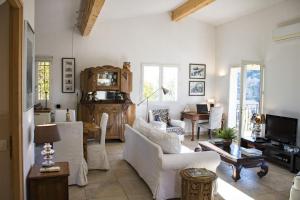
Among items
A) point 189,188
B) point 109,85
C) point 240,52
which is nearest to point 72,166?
point 189,188

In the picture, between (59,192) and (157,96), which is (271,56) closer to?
(157,96)

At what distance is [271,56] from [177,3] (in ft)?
8.34

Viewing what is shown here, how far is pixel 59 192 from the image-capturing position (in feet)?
9.43

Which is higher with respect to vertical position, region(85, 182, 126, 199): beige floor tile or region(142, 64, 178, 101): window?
region(142, 64, 178, 101): window

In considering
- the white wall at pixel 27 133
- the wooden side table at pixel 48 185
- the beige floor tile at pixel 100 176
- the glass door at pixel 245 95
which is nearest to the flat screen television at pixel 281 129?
the glass door at pixel 245 95

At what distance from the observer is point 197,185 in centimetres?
325

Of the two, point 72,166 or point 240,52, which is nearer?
point 72,166

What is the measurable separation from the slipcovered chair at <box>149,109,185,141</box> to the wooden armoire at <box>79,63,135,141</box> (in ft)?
1.91

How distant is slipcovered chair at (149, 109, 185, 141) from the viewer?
6996mm

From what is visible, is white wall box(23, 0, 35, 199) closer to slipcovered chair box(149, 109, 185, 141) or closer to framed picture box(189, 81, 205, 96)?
slipcovered chair box(149, 109, 185, 141)

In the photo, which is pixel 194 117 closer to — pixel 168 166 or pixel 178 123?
pixel 178 123

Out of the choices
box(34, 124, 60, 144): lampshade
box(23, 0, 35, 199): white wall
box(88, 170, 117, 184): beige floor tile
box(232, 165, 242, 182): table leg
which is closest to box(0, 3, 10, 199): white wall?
box(23, 0, 35, 199): white wall

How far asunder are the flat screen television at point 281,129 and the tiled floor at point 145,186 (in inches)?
26.1

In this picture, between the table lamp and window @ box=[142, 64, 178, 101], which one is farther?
window @ box=[142, 64, 178, 101]
